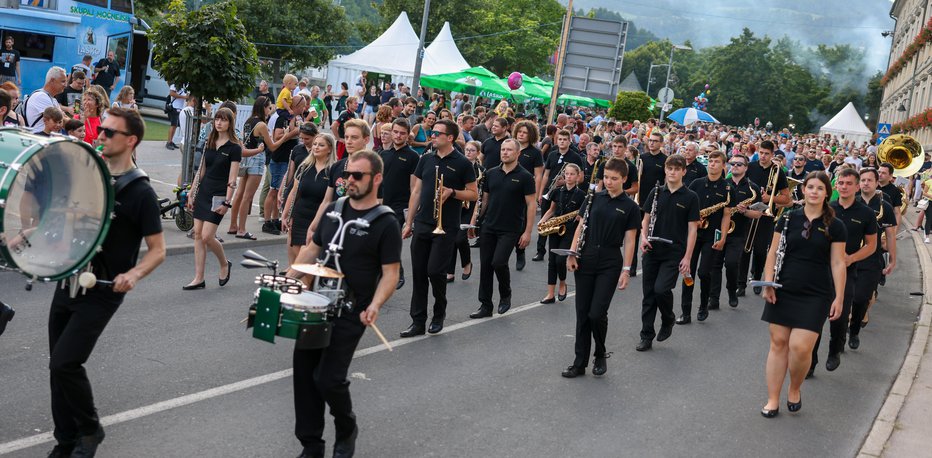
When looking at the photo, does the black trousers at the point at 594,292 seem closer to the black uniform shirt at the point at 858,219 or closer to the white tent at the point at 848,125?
the black uniform shirt at the point at 858,219

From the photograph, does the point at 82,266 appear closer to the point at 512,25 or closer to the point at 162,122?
the point at 162,122

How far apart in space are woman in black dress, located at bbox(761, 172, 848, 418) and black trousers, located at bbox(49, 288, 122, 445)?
16.5 feet

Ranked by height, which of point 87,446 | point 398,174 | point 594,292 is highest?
point 398,174

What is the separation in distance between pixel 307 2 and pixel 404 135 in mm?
36718

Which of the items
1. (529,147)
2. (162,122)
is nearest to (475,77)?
(162,122)

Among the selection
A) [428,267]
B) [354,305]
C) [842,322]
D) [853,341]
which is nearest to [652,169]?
[853,341]

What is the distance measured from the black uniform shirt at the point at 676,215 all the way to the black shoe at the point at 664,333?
83 centimetres

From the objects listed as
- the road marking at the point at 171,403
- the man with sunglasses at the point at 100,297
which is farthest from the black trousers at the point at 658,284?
the man with sunglasses at the point at 100,297

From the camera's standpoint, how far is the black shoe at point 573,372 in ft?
27.8

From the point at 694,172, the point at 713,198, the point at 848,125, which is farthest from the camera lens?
the point at 848,125

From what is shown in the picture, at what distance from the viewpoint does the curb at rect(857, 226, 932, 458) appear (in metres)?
7.50

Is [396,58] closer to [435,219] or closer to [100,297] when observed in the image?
[435,219]

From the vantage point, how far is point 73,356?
5.16m

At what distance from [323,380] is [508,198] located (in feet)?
17.0
